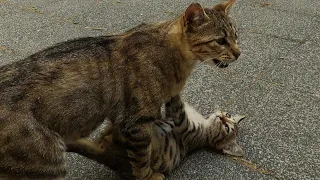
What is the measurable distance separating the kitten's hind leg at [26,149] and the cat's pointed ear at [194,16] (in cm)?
108

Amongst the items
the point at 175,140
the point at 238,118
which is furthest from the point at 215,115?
the point at 175,140

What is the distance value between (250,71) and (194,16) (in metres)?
1.55

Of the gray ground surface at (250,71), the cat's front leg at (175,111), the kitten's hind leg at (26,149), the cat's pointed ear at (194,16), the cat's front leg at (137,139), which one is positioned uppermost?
the cat's pointed ear at (194,16)

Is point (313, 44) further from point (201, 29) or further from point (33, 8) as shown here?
point (33, 8)

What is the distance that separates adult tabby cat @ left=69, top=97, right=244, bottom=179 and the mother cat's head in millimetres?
452

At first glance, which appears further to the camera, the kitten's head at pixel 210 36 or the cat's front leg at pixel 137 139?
the kitten's head at pixel 210 36

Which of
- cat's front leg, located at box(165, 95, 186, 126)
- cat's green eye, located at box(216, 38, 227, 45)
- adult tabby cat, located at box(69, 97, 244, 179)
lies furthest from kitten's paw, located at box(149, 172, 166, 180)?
cat's green eye, located at box(216, 38, 227, 45)

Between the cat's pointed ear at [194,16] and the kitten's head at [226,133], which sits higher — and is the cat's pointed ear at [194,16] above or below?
above

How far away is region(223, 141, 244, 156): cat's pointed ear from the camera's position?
10.4ft

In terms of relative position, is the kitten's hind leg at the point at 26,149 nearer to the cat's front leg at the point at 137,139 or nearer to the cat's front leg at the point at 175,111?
the cat's front leg at the point at 137,139

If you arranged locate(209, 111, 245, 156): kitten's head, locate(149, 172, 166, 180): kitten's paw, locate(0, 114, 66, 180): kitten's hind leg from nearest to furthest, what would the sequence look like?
locate(0, 114, 66, 180): kitten's hind leg, locate(149, 172, 166, 180): kitten's paw, locate(209, 111, 245, 156): kitten's head

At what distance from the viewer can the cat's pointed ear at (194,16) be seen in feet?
8.98

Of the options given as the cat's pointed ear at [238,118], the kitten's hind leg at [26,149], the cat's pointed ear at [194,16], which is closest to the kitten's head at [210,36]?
the cat's pointed ear at [194,16]

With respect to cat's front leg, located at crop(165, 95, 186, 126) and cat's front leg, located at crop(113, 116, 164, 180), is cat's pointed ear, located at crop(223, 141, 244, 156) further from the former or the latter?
cat's front leg, located at crop(113, 116, 164, 180)
